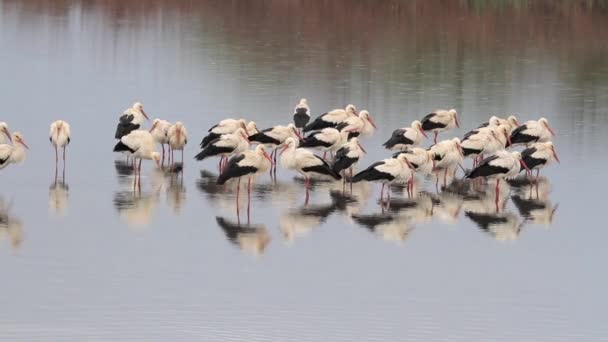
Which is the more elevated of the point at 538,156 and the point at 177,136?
the point at 177,136

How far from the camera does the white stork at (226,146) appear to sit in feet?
77.5

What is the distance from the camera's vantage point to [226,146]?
23641 mm

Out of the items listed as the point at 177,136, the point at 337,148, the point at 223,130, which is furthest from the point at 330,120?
the point at 177,136

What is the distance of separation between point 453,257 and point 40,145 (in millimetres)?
9733

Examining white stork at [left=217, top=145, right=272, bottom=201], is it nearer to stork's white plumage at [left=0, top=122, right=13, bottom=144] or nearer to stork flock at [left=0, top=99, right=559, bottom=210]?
stork flock at [left=0, top=99, right=559, bottom=210]

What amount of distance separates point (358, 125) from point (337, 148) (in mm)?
957

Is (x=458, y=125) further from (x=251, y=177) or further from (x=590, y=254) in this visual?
(x=590, y=254)

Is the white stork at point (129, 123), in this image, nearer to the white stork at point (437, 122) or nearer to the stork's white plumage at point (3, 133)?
the stork's white plumage at point (3, 133)

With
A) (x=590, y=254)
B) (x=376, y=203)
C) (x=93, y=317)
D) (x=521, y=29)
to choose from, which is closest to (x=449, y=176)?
(x=376, y=203)

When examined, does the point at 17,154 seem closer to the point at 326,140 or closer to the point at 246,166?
the point at 246,166

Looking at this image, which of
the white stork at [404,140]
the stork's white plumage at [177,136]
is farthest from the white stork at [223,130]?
the white stork at [404,140]

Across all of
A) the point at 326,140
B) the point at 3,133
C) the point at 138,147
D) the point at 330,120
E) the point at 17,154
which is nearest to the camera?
the point at 17,154

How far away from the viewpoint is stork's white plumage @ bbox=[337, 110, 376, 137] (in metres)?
25.6

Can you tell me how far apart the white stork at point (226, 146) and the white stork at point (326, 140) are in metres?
1.22
